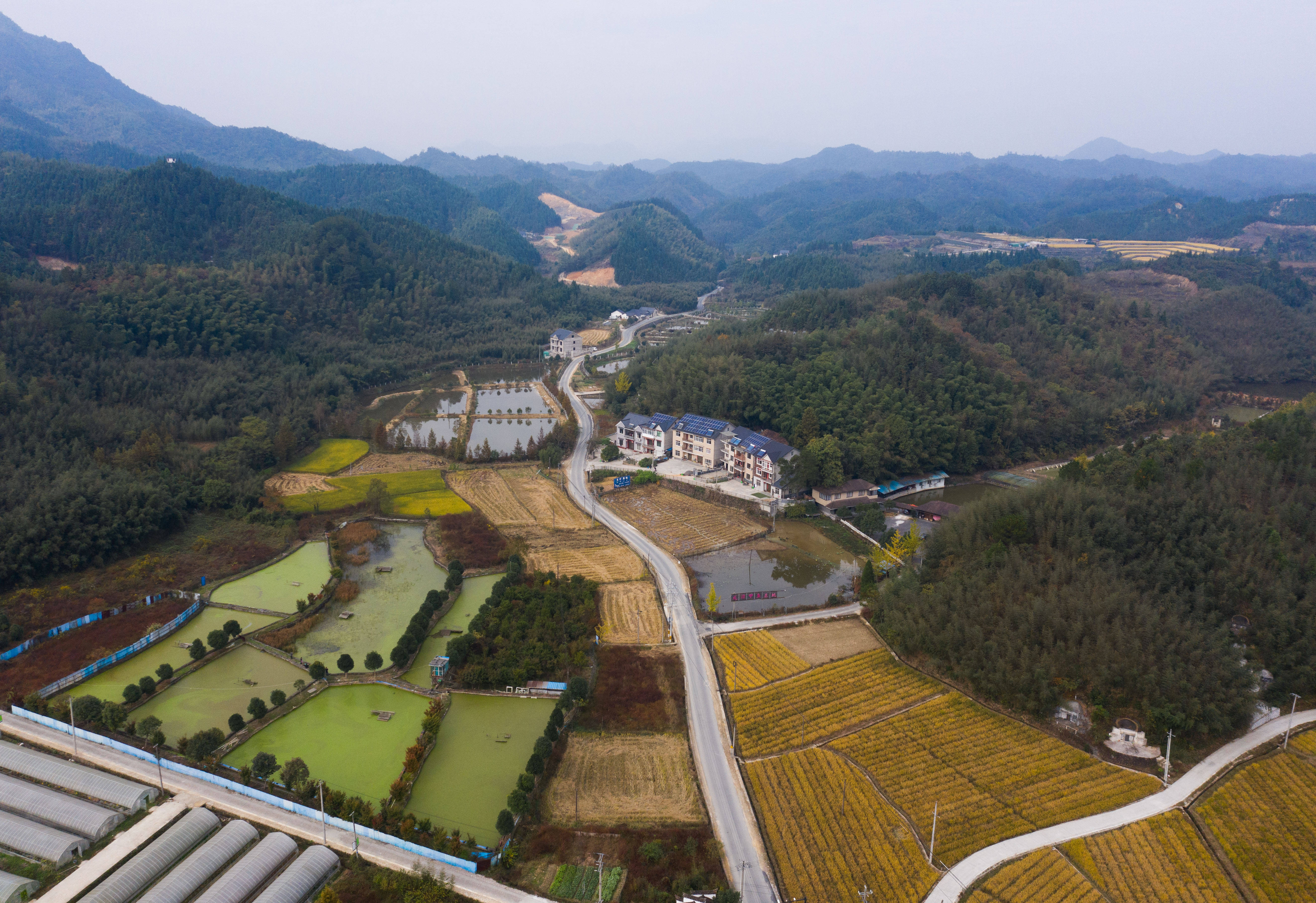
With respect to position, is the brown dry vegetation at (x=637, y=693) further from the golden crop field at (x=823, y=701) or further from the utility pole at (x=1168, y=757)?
the utility pole at (x=1168, y=757)

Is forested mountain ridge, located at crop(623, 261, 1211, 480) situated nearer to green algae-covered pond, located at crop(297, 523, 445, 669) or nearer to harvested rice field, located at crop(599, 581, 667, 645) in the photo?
harvested rice field, located at crop(599, 581, 667, 645)

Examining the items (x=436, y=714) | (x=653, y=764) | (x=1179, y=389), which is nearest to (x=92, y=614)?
(x=436, y=714)

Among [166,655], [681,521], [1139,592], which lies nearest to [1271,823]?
[1139,592]

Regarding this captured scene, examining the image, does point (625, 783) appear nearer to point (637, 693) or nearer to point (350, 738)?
point (637, 693)

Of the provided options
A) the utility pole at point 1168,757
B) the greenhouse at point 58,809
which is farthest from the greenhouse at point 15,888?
the utility pole at point 1168,757

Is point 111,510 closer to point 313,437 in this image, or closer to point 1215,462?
point 313,437
